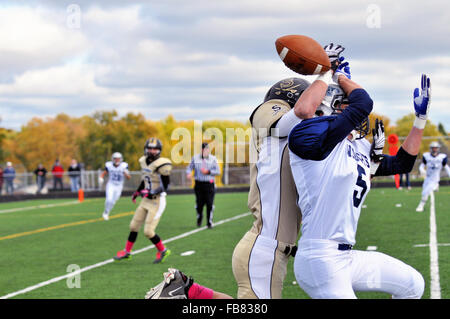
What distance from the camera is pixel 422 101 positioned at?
357 cm

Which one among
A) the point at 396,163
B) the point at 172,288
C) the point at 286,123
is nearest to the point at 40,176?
the point at 172,288

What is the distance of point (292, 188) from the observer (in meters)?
3.61

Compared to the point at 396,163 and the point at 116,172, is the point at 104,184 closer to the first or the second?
the point at 116,172

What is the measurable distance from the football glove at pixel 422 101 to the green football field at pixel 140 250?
10.8ft

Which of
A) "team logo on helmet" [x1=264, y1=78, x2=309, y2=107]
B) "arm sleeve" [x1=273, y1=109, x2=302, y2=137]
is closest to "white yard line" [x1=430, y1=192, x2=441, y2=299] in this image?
"team logo on helmet" [x1=264, y1=78, x2=309, y2=107]

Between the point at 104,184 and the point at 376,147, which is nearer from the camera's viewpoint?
the point at 376,147

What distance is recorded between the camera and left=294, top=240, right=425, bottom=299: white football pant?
10.7ft

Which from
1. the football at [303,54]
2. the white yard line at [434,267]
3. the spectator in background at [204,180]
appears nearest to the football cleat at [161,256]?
the white yard line at [434,267]

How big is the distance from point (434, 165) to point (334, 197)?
1518 centimetres

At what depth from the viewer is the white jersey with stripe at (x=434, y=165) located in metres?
17.3

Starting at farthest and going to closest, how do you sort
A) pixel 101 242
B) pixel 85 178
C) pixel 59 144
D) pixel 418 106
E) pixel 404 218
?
1. pixel 59 144
2. pixel 85 178
3. pixel 404 218
4. pixel 101 242
5. pixel 418 106

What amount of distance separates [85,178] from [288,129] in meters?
32.1
